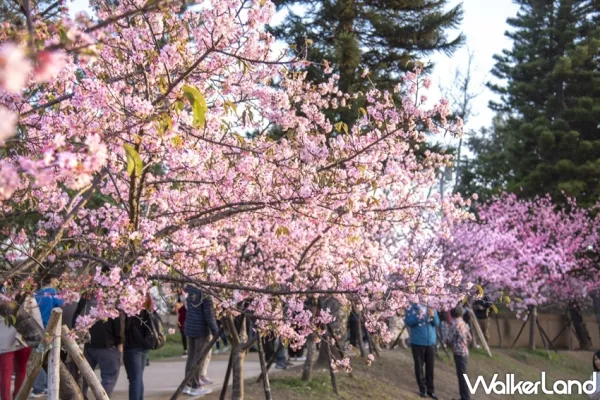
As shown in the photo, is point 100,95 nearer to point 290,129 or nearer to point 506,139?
point 290,129

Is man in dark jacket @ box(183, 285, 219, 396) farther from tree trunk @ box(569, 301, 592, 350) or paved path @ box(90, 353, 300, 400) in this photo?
tree trunk @ box(569, 301, 592, 350)

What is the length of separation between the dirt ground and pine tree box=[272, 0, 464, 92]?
555 cm

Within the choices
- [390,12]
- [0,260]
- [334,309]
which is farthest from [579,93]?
[0,260]

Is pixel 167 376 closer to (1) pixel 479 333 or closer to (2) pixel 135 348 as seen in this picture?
(2) pixel 135 348

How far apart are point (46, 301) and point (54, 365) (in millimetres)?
3494

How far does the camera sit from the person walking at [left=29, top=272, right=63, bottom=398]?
569 cm

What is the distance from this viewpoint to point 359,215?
629 cm

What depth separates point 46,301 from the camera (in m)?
8.13

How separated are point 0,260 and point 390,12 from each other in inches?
438

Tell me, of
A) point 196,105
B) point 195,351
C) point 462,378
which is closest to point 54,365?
point 196,105

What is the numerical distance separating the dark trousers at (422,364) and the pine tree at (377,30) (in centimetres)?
516

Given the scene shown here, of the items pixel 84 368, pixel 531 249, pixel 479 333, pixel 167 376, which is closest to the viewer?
pixel 84 368

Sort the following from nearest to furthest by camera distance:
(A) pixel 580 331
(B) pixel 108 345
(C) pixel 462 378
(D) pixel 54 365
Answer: (D) pixel 54 365 → (B) pixel 108 345 → (C) pixel 462 378 → (A) pixel 580 331

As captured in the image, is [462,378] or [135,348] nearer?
[135,348]
